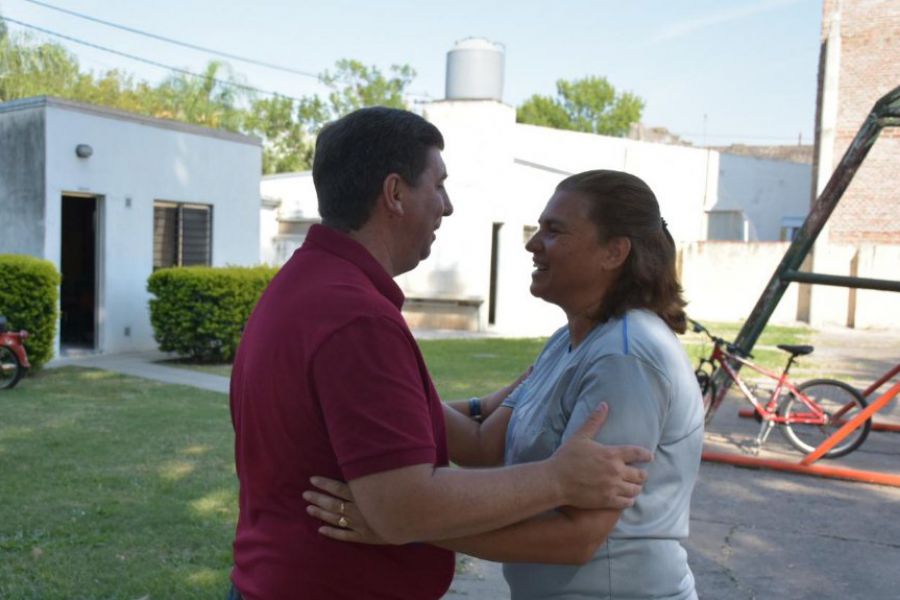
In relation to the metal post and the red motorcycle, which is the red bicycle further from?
the red motorcycle

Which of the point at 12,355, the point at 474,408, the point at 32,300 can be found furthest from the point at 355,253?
the point at 32,300

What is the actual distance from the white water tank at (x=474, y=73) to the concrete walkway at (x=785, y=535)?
13.1 m

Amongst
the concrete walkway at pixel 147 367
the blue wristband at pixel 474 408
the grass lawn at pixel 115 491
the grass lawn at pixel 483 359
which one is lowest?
the concrete walkway at pixel 147 367

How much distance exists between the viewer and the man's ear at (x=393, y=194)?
175 cm

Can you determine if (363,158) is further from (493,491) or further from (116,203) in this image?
(116,203)

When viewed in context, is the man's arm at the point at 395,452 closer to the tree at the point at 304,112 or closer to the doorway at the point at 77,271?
the doorway at the point at 77,271

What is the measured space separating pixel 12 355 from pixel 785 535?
8619 mm

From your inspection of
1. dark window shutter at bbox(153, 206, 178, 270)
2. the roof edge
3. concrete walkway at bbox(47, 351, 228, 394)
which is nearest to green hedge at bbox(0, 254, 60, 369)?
concrete walkway at bbox(47, 351, 228, 394)

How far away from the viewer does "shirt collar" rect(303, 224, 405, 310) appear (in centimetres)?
174

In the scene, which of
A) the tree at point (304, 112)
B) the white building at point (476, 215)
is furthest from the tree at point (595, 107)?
the white building at point (476, 215)

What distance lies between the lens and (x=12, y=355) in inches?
410

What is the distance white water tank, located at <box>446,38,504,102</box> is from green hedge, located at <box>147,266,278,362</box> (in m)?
9.15

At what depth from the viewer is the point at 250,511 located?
180 cm

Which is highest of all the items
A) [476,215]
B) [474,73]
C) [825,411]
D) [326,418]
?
[474,73]
